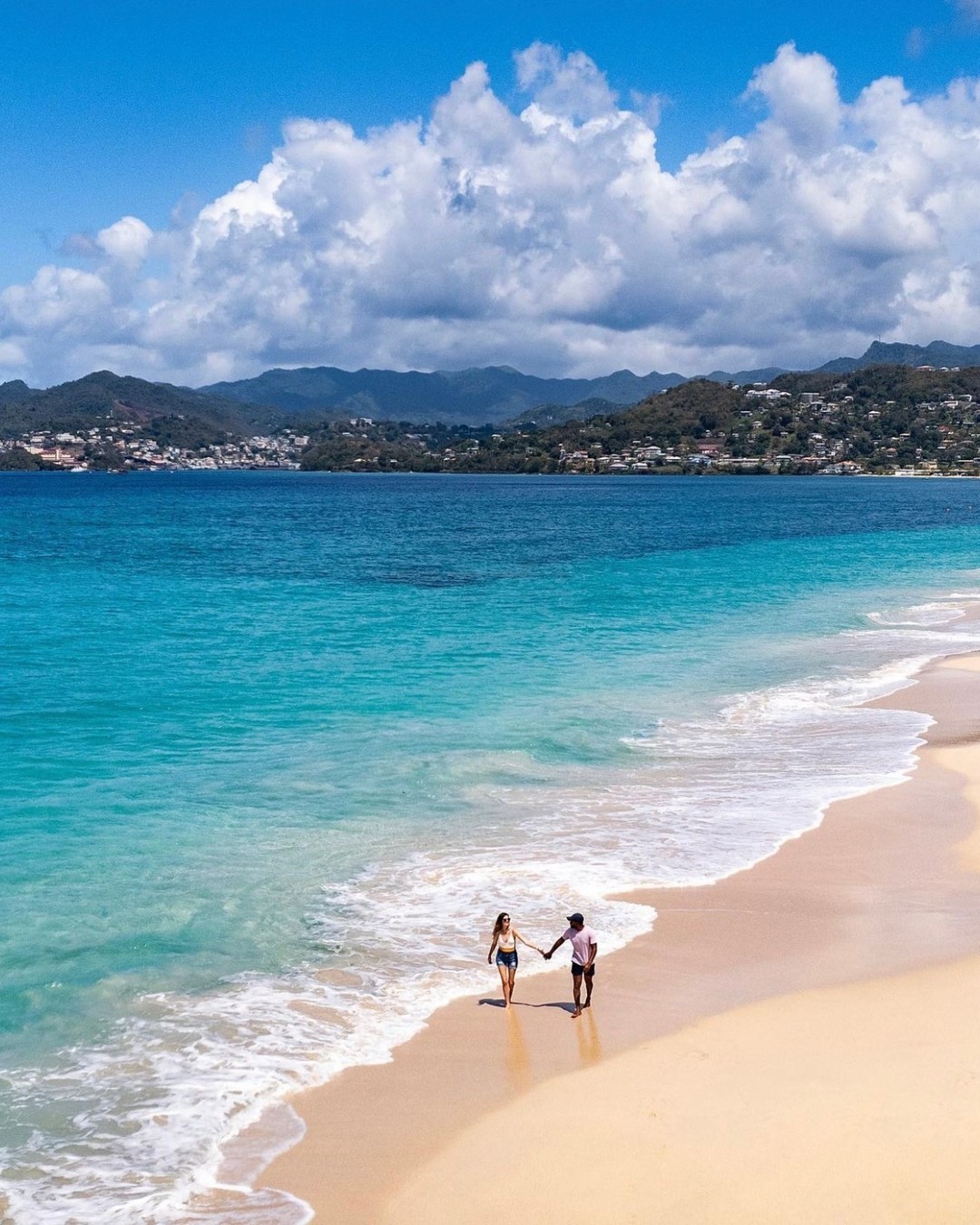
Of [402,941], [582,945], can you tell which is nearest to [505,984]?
[582,945]

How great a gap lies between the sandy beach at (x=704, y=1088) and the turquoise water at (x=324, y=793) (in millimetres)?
895

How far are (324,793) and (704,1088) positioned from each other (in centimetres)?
1080

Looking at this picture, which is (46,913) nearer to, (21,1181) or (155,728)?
(21,1181)

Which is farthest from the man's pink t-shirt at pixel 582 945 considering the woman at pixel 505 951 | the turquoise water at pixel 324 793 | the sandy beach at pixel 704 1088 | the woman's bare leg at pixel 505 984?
the turquoise water at pixel 324 793

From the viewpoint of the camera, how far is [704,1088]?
1002 centimetres

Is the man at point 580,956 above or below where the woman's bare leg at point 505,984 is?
above

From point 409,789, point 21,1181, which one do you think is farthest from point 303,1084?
point 409,789

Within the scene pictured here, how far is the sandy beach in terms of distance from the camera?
Answer: 28.0 ft

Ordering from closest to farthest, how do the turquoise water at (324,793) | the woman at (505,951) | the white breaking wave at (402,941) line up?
the white breaking wave at (402,941)
the turquoise water at (324,793)
the woman at (505,951)

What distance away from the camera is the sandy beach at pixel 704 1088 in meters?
8.54

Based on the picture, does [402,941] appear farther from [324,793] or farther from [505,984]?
[324,793]

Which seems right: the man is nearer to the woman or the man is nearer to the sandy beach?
the sandy beach

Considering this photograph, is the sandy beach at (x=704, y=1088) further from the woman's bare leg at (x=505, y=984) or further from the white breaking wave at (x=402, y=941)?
the white breaking wave at (x=402, y=941)

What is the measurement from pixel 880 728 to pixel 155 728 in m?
16.1
